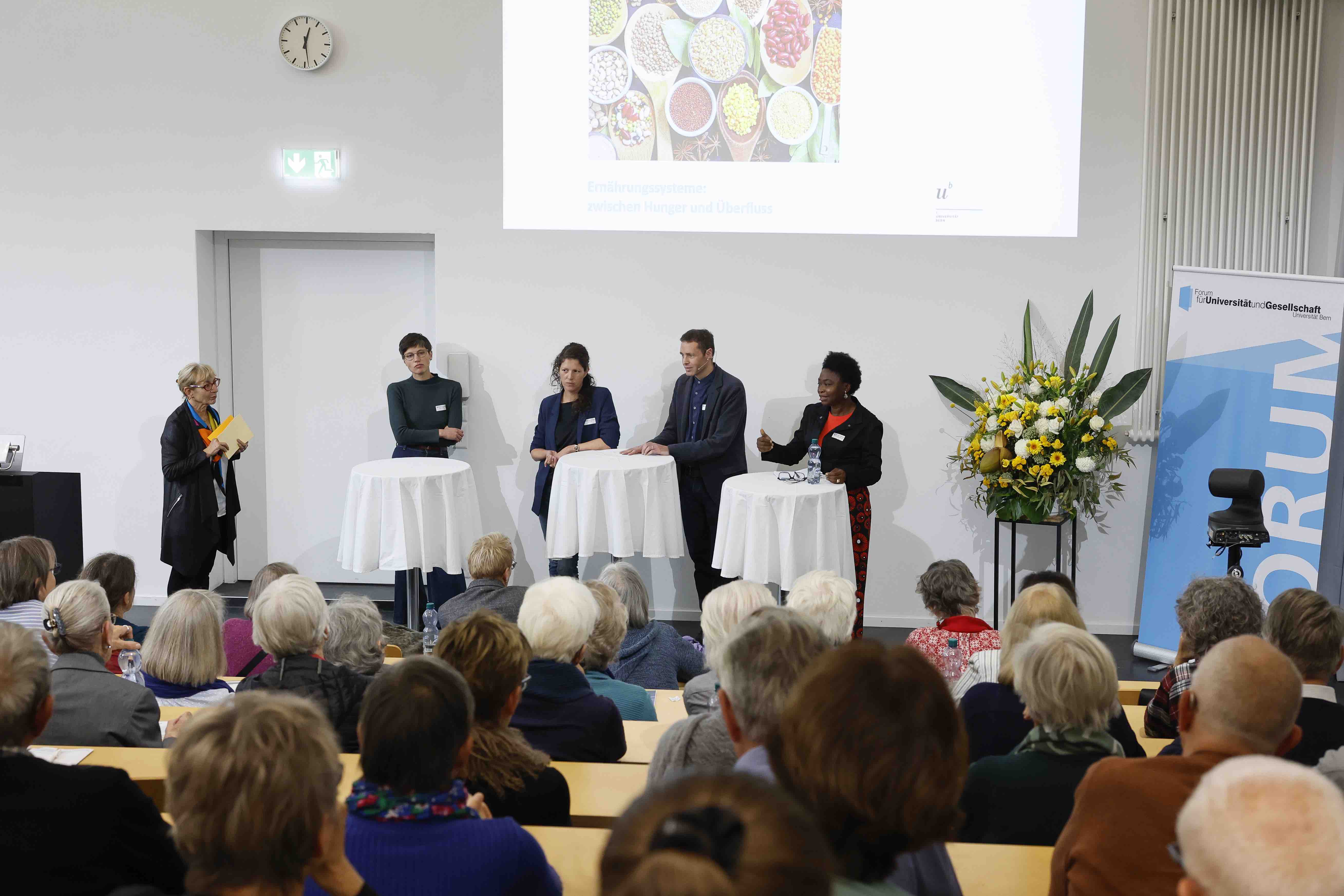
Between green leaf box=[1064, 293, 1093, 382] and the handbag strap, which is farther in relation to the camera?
green leaf box=[1064, 293, 1093, 382]

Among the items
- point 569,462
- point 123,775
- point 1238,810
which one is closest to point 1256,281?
point 569,462

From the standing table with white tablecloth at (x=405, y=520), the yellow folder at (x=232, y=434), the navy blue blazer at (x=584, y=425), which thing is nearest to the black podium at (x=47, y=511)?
the yellow folder at (x=232, y=434)

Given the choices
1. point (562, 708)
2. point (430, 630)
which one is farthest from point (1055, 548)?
point (562, 708)

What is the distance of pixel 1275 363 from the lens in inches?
209

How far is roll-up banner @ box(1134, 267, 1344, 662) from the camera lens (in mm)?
5227

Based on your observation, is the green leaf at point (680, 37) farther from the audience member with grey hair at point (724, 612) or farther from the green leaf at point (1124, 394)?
the audience member with grey hair at point (724, 612)

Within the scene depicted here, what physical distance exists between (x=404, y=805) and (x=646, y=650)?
6.50ft

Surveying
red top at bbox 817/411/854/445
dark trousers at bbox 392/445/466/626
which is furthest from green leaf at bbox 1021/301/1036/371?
dark trousers at bbox 392/445/466/626

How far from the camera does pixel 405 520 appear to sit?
510cm

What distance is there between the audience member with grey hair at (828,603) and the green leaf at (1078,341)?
3.22 m

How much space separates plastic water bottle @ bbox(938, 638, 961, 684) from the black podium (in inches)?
183

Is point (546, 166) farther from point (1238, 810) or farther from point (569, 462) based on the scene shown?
point (1238, 810)

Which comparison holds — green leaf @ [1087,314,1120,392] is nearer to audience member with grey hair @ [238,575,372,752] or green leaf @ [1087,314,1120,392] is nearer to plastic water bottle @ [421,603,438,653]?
plastic water bottle @ [421,603,438,653]

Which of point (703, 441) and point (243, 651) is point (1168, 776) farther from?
point (703, 441)
